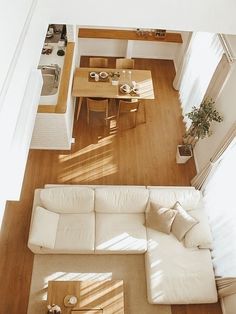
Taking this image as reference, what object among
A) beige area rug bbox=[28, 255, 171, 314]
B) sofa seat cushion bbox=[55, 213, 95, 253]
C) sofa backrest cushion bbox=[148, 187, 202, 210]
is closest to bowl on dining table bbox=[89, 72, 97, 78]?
sofa backrest cushion bbox=[148, 187, 202, 210]

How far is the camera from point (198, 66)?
4.98 meters

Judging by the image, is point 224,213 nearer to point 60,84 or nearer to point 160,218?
point 160,218

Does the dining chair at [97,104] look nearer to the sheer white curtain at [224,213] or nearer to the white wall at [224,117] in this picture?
the white wall at [224,117]

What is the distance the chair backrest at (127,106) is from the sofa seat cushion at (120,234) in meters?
2.14

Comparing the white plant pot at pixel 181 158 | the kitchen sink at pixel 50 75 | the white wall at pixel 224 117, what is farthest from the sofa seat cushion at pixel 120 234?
the kitchen sink at pixel 50 75

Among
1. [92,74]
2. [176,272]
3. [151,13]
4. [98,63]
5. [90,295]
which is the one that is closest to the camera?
[151,13]

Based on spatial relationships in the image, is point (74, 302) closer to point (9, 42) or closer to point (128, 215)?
point (128, 215)

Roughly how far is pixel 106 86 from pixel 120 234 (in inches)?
108

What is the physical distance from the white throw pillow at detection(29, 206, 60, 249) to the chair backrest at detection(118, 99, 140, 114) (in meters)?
2.39

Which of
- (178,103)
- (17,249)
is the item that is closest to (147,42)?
(178,103)

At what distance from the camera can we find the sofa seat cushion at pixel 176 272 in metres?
Answer: 3.49

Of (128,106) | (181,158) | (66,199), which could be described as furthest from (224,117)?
(66,199)

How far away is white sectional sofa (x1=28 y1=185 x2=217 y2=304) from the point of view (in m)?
3.56

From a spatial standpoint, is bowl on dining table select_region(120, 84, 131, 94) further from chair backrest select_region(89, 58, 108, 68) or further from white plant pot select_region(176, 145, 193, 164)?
white plant pot select_region(176, 145, 193, 164)
